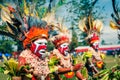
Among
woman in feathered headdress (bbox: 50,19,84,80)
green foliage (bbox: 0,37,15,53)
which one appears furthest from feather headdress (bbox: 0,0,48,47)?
green foliage (bbox: 0,37,15,53)

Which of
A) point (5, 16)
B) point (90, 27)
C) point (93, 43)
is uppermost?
point (5, 16)

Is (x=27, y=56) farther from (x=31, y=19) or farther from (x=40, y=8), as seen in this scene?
(x=40, y=8)

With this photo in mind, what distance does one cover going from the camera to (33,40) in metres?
8.40

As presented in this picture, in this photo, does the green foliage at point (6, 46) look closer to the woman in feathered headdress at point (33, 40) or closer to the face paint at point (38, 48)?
the woman in feathered headdress at point (33, 40)

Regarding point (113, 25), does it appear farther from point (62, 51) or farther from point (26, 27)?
point (26, 27)

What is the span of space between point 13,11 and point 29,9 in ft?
1.42

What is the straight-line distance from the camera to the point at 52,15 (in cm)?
931

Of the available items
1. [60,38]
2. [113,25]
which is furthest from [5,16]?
[113,25]

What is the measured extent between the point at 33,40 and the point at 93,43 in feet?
14.6

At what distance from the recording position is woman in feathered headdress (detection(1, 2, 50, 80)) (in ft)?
27.1

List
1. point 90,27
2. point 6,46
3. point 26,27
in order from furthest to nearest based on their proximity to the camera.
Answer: point 6,46
point 90,27
point 26,27

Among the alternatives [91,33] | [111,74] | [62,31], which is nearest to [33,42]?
[111,74]

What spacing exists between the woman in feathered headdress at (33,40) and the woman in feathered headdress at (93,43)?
3366 millimetres

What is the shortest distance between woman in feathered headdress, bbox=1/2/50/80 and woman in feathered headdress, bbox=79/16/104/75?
3.37m
